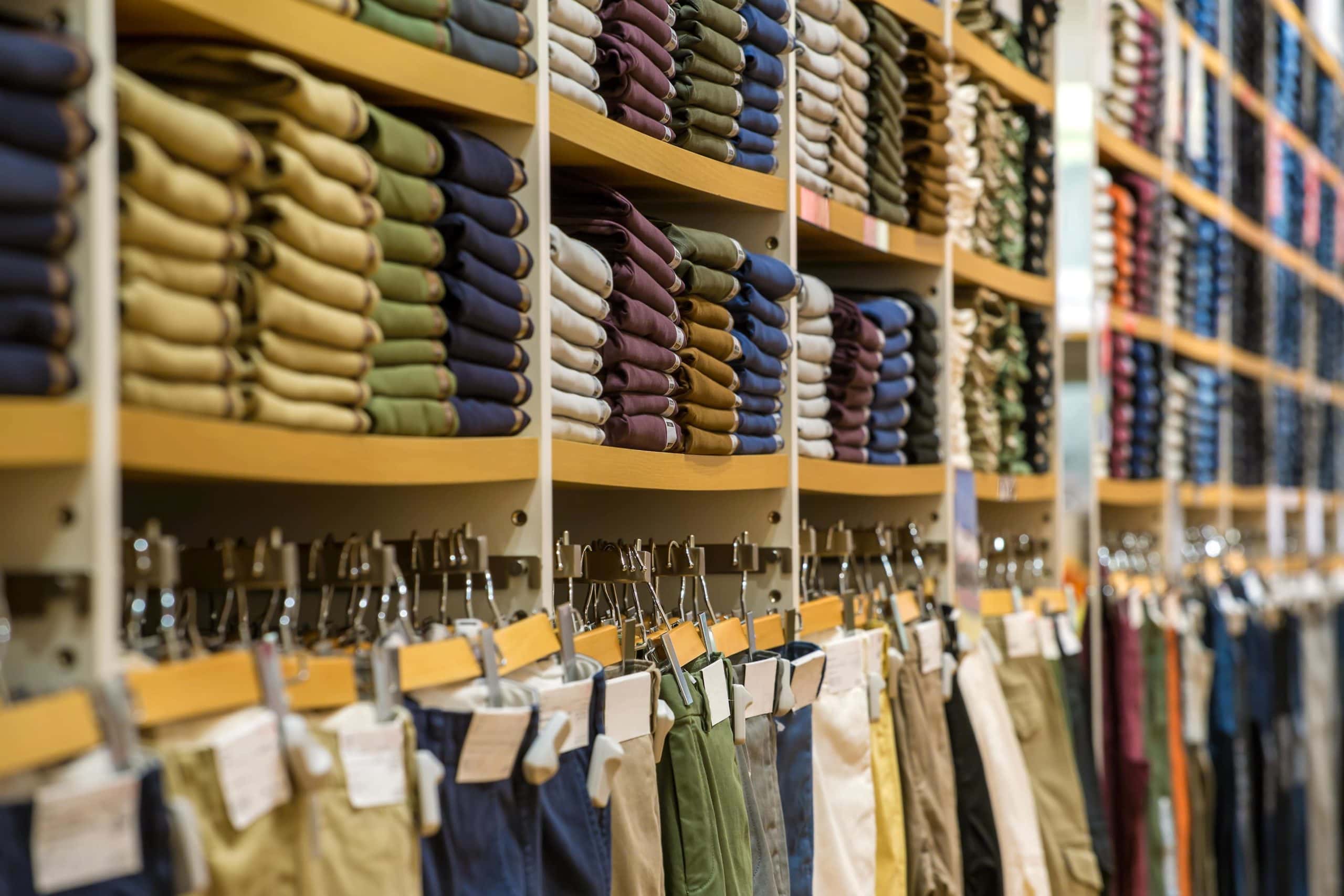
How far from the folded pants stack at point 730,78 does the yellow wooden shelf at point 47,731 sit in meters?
1.36

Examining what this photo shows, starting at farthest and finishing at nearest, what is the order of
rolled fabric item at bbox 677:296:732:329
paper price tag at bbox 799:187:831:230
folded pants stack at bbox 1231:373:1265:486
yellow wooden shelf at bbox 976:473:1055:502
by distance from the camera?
folded pants stack at bbox 1231:373:1265:486, yellow wooden shelf at bbox 976:473:1055:502, paper price tag at bbox 799:187:831:230, rolled fabric item at bbox 677:296:732:329

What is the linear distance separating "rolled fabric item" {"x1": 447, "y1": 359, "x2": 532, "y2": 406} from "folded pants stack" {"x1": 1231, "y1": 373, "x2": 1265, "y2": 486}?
475 cm

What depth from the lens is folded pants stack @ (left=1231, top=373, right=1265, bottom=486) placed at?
6.07m

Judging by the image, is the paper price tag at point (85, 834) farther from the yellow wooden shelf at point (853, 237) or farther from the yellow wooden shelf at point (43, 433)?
the yellow wooden shelf at point (853, 237)

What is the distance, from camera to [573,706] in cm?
172

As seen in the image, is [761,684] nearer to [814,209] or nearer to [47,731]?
[814,209]

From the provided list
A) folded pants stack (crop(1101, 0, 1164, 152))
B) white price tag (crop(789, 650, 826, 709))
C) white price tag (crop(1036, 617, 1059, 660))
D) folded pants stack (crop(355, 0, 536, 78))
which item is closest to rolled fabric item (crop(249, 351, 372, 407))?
folded pants stack (crop(355, 0, 536, 78))

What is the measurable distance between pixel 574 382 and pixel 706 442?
38 cm

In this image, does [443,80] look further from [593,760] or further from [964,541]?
[964,541]

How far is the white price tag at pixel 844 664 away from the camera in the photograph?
7.92 ft

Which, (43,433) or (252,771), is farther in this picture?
(252,771)

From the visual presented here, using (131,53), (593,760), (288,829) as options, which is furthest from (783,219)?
(288,829)

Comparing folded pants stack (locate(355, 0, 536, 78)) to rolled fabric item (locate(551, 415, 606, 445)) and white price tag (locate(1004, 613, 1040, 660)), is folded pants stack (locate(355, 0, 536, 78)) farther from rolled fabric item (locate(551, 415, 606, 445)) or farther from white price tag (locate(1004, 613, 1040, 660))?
white price tag (locate(1004, 613, 1040, 660))

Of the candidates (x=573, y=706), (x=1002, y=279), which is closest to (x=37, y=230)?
(x=573, y=706)
